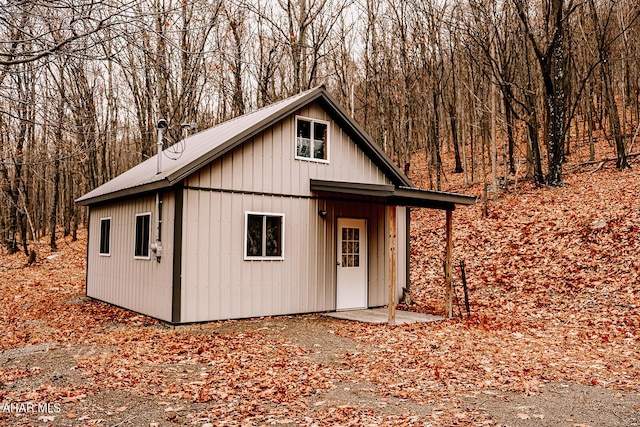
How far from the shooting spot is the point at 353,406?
195 inches

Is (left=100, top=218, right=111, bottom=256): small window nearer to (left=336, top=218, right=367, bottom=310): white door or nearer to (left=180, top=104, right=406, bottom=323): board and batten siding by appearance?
(left=180, top=104, right=406, bottom=323): board and batten siding

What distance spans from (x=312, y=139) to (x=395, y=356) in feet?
18.9

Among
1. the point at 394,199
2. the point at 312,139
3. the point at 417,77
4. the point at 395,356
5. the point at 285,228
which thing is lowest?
the point at 395,356

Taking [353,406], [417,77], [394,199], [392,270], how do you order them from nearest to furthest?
[353,406] → [392,270] → [394,199] → [417,77]

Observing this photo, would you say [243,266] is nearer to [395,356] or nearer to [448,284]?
[395,356]

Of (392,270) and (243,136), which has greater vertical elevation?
(243,136)

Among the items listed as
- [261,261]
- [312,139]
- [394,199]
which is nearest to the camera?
[394,199]

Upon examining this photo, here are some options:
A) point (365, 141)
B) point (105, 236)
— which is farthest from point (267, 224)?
point (105, 236)

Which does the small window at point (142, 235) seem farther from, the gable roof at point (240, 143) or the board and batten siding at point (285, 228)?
the board and batten siding at point (285, 228)

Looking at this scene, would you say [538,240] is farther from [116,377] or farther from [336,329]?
[116,377]

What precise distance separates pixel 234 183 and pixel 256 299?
2.47 meters

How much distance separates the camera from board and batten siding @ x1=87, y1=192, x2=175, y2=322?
9.39 m

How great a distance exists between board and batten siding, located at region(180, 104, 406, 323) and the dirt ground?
304cm

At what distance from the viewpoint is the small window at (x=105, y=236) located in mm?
12943
